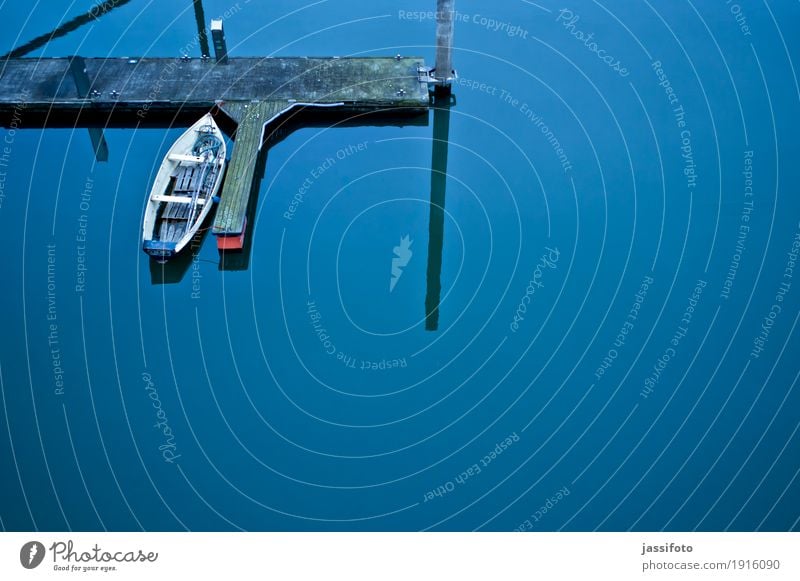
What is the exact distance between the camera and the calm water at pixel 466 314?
1105 cm

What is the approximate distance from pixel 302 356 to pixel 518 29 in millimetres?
9721

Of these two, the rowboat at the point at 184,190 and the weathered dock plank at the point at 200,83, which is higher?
the weathered dock plank at the point at 200,83

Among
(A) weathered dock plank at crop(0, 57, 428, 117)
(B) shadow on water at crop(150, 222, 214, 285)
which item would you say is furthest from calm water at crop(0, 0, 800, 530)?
(A) weathered dock plank at crop(0, 57, 428, 117)

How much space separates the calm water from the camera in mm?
11047

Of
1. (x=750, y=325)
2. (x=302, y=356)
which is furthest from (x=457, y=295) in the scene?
(x=750, y=325)

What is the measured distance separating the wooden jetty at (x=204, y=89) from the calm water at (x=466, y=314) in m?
0.62

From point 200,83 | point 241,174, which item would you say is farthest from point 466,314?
point 200,83

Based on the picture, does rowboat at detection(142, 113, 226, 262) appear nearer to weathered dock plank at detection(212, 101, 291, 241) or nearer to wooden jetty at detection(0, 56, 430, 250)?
weathered dock plank at detection(212, 101, 291, 241)

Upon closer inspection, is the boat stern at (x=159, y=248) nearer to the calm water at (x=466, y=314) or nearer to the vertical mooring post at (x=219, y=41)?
the calm water at (x=466, y=314)

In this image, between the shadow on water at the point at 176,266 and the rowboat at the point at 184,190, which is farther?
the rowboat at the point at 184,190

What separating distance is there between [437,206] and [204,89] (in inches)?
226

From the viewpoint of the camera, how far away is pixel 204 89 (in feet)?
52.3

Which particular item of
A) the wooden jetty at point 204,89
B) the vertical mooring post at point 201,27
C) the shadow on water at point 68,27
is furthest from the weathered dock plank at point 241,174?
the shadow on water at point 68,27

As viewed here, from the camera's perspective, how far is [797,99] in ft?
52.0
